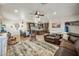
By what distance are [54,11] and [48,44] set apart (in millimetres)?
532

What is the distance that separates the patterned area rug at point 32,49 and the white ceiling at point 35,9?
43cm

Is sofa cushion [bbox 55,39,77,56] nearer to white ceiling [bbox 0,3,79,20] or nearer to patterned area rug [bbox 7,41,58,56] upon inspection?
patterned area rug [bbox 7,41,58,56]

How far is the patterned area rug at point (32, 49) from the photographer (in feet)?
7.83

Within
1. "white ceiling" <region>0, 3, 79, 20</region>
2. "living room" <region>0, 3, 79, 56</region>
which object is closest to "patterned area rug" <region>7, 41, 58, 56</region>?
"living room" <region>0, 3, 79, 56</region>

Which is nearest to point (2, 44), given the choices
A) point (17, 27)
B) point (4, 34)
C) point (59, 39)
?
point (4, 34)

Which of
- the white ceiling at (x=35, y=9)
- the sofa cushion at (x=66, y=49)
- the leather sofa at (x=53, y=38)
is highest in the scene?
the white ceiling at (x=35, y=9)

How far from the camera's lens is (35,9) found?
2.37 m

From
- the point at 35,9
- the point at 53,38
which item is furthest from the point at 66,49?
the point at 35,9

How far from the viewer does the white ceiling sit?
7.77 ft

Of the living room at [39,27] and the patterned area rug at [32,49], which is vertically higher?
the living room at [39,27]

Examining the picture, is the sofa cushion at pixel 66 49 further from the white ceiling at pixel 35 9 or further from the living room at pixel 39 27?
the white ceiling at pixel 35 9

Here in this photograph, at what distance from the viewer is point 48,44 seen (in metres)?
2.39

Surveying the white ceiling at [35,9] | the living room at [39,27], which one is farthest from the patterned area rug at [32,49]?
the white ceiling at [35,9]

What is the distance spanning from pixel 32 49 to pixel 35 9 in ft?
2.09
